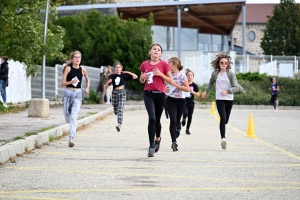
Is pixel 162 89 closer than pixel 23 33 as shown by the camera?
Yes

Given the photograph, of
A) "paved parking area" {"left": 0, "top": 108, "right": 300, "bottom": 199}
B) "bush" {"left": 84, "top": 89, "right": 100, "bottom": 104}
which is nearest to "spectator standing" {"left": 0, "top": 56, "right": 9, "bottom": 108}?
"bush" {"left": 84, "top": 89, "right": 100, "bottom": 104}

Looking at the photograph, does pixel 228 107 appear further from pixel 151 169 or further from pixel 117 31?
pixel 117 31

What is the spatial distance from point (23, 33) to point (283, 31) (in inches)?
2444

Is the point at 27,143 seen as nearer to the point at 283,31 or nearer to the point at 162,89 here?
the point at 162,89

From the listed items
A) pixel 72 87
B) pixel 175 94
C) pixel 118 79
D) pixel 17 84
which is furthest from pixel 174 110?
pixel 17 84

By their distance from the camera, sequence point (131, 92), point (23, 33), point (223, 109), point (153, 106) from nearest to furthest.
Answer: point (153, 106), point (223, 109), point (23, 33), point (131, 92)

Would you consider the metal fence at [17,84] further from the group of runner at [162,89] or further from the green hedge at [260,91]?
the group of runner at [162,89]

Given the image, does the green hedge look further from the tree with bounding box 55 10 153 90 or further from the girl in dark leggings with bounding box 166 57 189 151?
the girl in dark leggings with bounding box 166 57 189 151

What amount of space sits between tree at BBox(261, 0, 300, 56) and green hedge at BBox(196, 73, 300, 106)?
36941 mm

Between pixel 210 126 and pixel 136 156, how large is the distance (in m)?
10.7

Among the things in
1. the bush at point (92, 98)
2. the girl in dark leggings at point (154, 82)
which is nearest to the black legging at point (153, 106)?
the girl in dark leggings at point (154, 82)

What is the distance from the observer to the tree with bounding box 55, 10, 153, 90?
156 feet

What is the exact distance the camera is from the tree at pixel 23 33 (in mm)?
29219

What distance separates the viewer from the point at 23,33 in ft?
97.8
